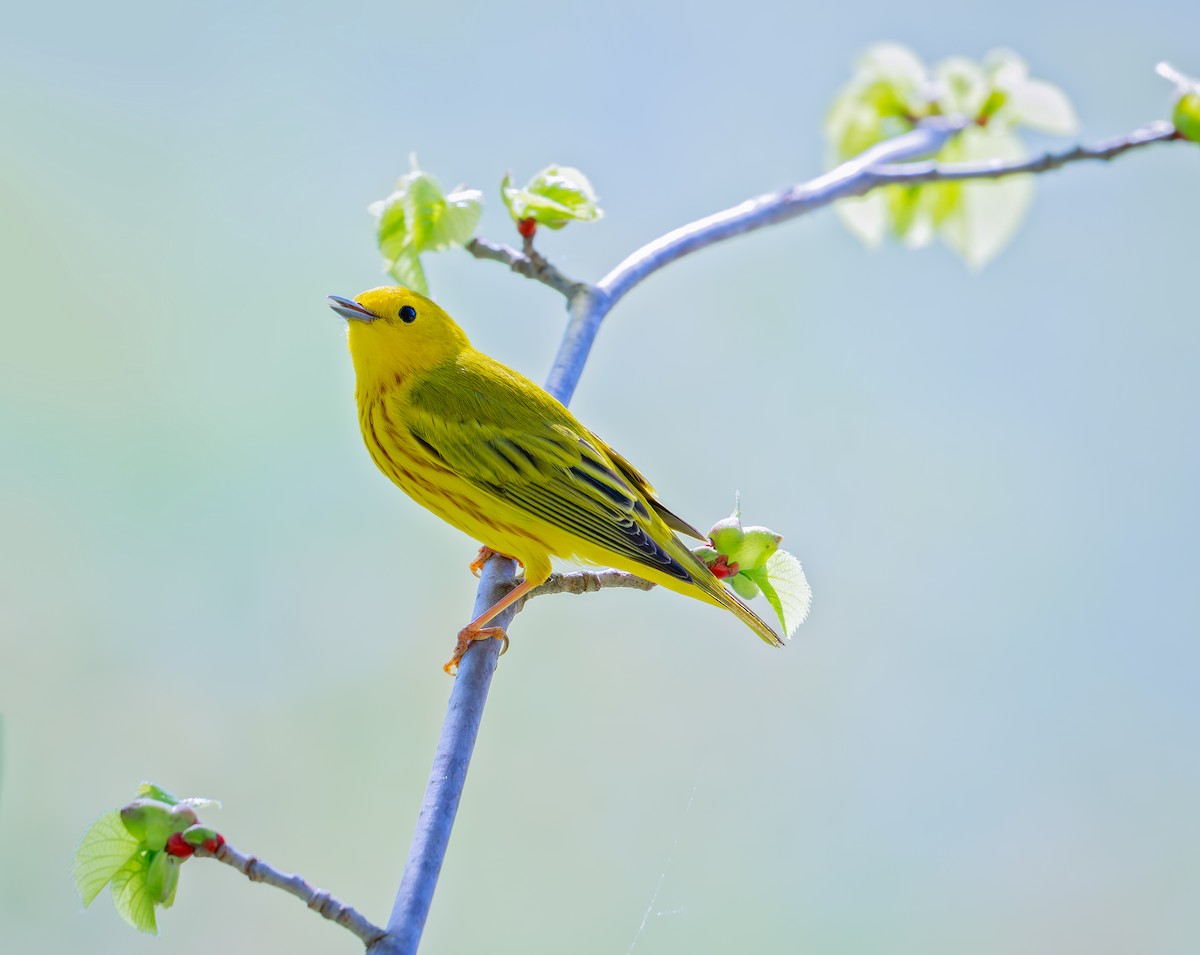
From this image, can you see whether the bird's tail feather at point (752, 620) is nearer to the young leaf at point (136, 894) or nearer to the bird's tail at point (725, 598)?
the bird's tail at point (725, 598)

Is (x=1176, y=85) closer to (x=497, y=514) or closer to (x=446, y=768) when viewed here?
(x=497, y=514)

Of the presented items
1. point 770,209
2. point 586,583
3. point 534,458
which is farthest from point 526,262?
point 586,583

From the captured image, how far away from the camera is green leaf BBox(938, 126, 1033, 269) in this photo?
7.43 ft

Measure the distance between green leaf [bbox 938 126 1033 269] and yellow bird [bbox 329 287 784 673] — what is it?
870 millimetres

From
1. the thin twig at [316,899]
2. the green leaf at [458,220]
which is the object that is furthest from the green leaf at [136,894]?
the green leaf at [458,220]

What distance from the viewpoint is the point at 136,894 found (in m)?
1.07

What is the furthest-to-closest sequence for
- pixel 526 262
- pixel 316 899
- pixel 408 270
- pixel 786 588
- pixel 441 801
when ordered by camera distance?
pixel 526 262
pixel 408 270
pixel 786 588
pixel 441 801
pixel 316 899

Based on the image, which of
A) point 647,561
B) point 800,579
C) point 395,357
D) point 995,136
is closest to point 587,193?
point 395,357

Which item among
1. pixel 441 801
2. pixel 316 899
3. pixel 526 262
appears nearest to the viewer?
pixel 316 899

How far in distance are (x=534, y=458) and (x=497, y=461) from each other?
6 centimetres

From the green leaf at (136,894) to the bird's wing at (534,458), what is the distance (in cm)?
81

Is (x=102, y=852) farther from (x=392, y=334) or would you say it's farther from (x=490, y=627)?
(x=392, y=334)

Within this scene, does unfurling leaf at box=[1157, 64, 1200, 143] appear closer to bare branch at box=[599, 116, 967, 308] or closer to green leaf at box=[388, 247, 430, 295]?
bare branch at box=[599, 116, 967, 308]

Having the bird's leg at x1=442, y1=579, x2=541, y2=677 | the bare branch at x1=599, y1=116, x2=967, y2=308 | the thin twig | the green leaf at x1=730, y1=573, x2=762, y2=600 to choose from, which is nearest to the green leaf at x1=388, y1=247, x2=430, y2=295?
the bare branch at x1=599, y1=116, x2=967, y2=308
